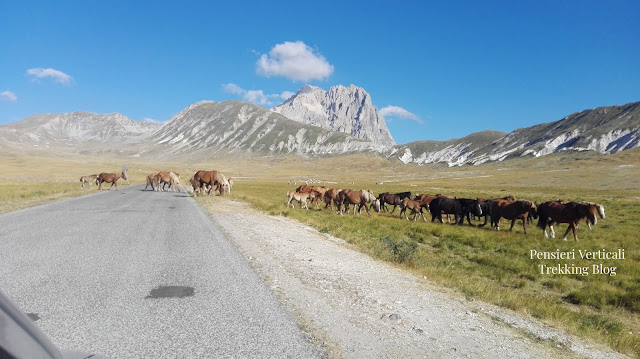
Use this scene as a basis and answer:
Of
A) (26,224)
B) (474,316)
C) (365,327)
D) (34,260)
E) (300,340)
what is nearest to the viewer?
(300,340)

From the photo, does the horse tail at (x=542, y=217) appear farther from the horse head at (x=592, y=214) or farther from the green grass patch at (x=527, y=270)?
the horse head at (x=592, y=214)

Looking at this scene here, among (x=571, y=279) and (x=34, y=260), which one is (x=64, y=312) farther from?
(x=571, y=279)

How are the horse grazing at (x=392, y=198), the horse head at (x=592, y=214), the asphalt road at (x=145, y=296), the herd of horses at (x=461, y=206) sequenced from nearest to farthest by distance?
the asphalt road at (x=145, y=296)
the horse head at (x=592, y=214)
the herd of horses at (x=461, y=206)
the horse grazing at (x=392, y=198)

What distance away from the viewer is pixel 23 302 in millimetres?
5492

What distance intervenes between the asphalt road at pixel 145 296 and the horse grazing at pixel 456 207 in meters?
20.0

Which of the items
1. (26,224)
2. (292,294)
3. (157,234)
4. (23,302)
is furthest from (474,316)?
(26,224)

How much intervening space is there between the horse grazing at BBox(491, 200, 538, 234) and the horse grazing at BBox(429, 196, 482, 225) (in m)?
1.38

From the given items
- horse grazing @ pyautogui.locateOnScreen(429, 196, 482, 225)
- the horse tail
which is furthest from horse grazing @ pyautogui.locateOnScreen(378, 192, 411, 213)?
the horse tail

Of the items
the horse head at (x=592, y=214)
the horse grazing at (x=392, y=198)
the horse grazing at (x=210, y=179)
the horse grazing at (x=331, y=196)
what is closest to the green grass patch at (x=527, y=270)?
the horse head at (x=592, y=214)

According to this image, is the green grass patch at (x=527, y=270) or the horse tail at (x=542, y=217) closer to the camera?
the green grass patch at (x=527, y=270)

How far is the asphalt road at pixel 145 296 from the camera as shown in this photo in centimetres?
443

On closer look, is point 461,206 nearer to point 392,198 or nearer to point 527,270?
point 392,198

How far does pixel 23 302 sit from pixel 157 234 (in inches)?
256

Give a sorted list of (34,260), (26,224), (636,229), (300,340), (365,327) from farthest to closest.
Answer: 1. (636,229)
2. (26,224)
3. (34,260)
4. (365,327)
5. (300,340)
